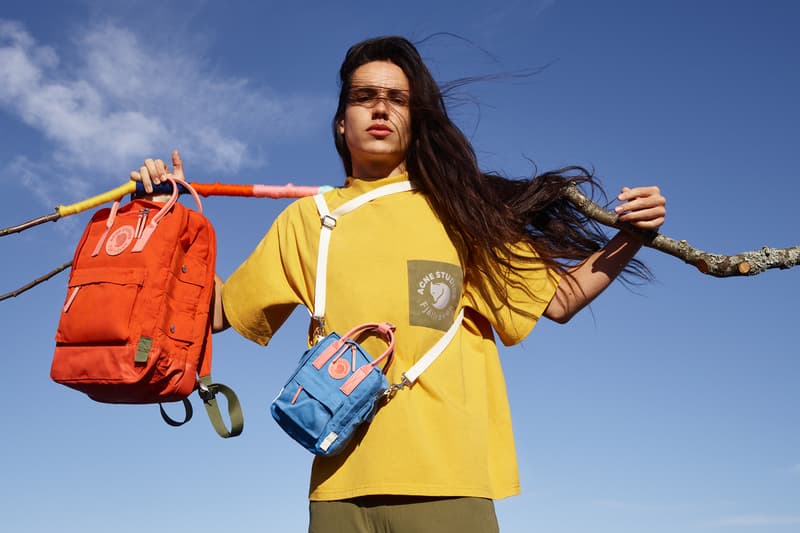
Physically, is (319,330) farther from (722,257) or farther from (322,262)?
(722,257)

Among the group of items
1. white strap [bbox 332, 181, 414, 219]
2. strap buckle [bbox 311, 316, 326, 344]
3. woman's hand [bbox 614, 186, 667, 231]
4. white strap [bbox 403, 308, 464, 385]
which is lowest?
white strap [bbox 403, 308, 464, 385]

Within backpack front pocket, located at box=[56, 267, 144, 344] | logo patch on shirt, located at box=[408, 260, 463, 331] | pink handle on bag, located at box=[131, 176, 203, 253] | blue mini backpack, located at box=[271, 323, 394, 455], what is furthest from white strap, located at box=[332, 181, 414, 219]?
backpack front pocket, located at box=[56, 267, 144, 344]

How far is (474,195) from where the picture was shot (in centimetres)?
354

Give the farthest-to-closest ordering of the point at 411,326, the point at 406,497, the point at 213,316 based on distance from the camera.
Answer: the point at 213,316
the point at 411,326
the point at 406,497

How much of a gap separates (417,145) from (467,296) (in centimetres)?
72

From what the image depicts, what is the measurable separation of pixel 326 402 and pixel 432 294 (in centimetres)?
62

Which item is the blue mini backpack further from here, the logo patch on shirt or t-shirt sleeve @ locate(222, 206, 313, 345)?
t-shirt sleeve @ locate(222, 206, 313, 345)

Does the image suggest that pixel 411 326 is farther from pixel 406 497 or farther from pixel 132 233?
pixel 132 233

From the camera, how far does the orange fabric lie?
3.32 m

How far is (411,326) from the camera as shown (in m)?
3.22

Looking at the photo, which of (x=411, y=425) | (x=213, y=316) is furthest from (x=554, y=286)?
(x=213, y=316)

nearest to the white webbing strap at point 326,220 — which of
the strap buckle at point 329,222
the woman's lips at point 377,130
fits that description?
the strap buckle at point 329,222

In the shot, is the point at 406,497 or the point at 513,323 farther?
the point at 513,323

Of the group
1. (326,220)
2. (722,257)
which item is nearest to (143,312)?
(326,220)
